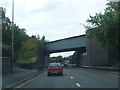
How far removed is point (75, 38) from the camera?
277 feet

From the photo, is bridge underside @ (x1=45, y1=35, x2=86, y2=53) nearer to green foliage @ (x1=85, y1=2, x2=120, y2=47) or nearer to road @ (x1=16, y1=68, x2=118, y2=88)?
green foliage @ (x1=85, y1=2, x2=120, y2=47)

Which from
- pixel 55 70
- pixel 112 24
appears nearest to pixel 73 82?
pixel 55 70

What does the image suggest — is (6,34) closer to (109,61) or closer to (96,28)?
(96,28)

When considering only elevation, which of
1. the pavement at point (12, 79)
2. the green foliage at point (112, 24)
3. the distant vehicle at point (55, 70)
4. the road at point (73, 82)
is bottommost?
the road at point (73, 82)

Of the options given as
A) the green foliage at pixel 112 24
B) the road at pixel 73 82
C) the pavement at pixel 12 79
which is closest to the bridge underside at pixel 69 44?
the green foliage at pixel 112 24

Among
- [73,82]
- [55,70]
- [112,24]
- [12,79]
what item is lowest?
[73,82]

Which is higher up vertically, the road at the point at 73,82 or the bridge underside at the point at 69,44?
the bridge underside at the point at 69,44

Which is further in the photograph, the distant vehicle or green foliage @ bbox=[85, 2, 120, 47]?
green foliage @ bbox=[85, 2, 120, 47]

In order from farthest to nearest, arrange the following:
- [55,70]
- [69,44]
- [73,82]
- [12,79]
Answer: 1. [69,44]
2. [55,70]
3. [12,79]
4. [73,82]

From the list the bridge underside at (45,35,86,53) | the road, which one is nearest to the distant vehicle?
the road

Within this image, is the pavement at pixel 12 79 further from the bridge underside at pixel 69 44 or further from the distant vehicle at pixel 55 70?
the bridge underside at pixel 69 44

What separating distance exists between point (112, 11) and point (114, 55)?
970 inches

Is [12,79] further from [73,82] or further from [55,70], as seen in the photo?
[55,70]

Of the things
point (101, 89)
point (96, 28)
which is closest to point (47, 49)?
point (96, 28)
